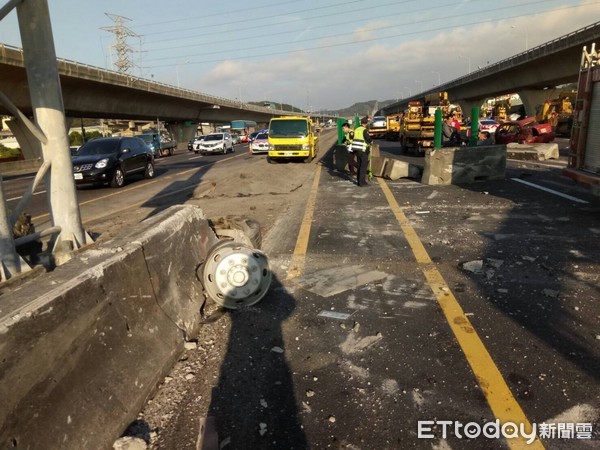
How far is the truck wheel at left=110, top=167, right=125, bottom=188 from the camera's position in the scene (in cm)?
1562

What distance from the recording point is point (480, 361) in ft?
10.7

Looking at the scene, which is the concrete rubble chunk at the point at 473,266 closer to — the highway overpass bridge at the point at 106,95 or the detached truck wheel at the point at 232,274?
the detached truck wheel at the point at 232,274

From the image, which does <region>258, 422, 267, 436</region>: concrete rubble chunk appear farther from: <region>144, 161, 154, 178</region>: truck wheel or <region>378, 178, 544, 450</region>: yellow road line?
<region>144, 161, 154, 178</region>: truck wheel

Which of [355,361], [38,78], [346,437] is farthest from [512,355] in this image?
[38,78]

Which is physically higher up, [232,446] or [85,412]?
[85,412]

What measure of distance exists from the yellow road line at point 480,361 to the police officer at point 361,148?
7297 millimetres

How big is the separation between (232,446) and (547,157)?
18976 mm

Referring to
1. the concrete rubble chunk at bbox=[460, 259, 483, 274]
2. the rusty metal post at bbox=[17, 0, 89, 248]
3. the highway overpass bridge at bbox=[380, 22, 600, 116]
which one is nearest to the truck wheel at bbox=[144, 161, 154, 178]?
the rusty metal post at bbox=[17, 0, 89, 248]

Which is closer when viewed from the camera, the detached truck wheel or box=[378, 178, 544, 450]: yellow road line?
box=[378, 178, 544, 450]: yellow road line

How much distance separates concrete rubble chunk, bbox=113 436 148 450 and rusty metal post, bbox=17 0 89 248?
9.71 ft

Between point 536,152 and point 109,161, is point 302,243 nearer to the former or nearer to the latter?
point 109,161

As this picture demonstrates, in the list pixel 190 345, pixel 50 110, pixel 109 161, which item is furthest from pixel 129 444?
pixel 109 161

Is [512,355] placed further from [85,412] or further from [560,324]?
[85,412]

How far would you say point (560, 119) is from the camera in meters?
32.2
